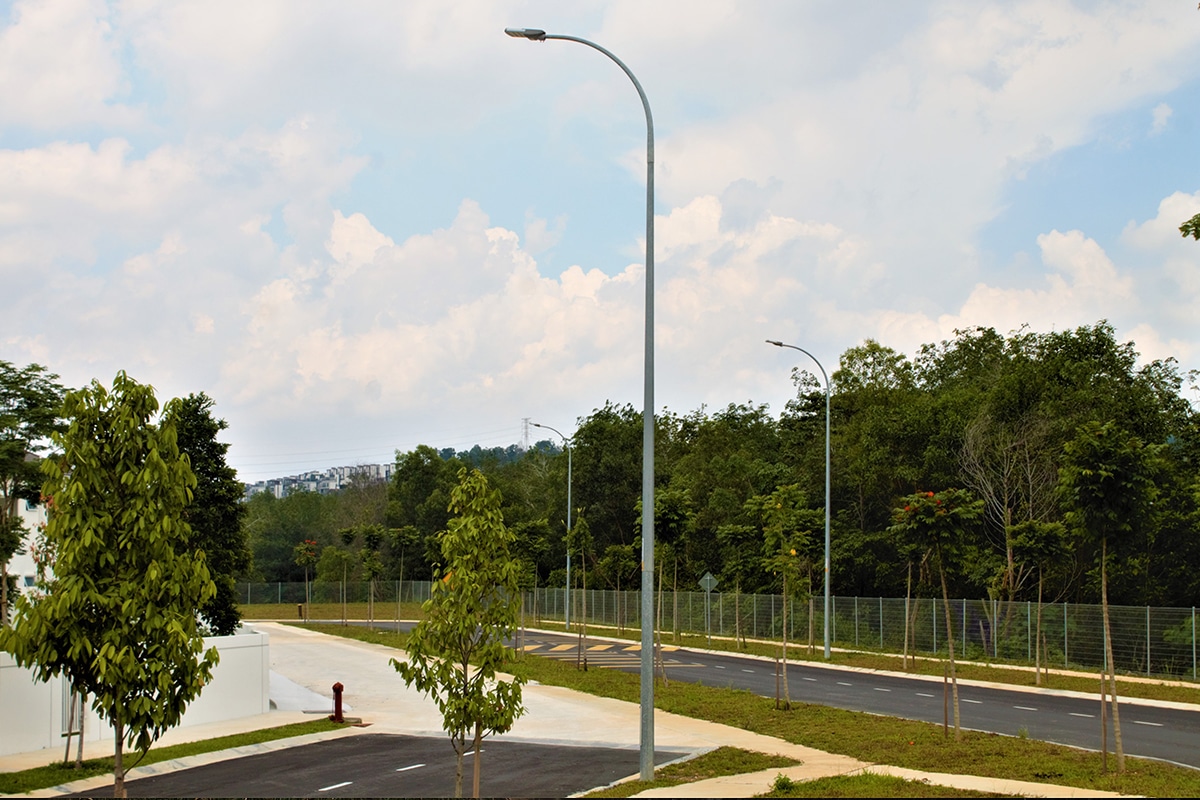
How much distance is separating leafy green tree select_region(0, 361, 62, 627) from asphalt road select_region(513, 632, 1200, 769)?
1813cm

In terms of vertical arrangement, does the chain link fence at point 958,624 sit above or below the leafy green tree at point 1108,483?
below

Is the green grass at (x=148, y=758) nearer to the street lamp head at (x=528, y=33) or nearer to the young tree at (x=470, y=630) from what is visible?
the young tree at (x=470, y=630)

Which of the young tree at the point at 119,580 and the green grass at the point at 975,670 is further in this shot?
the green grass at the point at 975,670

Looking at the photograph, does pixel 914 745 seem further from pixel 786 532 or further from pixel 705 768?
pixel 786 532

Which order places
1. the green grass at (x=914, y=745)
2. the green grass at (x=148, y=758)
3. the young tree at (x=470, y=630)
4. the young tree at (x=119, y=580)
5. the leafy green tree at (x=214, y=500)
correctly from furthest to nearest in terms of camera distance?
1. the leafy green tree at (x=214, y=500)
2. the green grass at (x=148, y=758)
3. the green grass at (x=914, y=745)
4. the young tree at (x=470, y=630)
5. the young tree at (x=119, y=580)

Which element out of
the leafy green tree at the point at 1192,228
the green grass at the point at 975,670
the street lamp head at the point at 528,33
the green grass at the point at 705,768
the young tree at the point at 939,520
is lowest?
the green grass at the point at 975,670

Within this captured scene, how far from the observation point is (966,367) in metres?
62.2

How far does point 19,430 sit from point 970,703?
24.4 m

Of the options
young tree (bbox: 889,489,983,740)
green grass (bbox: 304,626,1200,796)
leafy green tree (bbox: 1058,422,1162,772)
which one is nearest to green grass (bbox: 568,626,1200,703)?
green grass (bbox: 304,626,1200,796)

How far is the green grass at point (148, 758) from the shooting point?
17797 mm

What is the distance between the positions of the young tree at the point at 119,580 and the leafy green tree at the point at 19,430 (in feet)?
55.9

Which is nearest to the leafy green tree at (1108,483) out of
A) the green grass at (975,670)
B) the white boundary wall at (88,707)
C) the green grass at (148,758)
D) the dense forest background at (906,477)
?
the dense forest background at (906,477)

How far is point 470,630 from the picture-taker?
43.2 ft

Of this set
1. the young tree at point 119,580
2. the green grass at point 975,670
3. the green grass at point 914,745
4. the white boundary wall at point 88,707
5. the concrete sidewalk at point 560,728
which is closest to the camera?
the young tree at point 119,580
